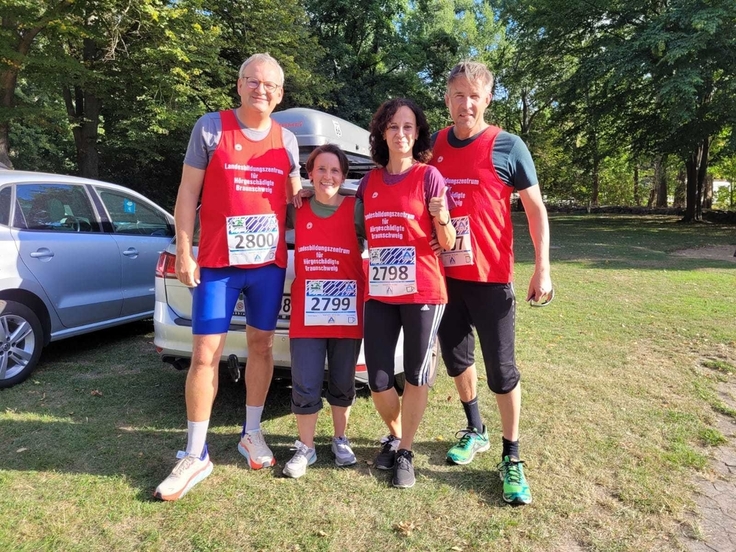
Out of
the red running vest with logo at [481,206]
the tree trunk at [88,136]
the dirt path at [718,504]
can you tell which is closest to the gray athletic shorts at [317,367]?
the red running vest with logo at [481,206]

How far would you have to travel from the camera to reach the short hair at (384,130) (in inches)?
107

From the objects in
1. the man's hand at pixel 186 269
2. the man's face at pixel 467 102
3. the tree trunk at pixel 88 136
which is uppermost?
the tree trunk at pixel 88 136

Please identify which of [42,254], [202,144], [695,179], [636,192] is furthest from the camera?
[636,192]

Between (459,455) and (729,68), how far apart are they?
1843 centimetres

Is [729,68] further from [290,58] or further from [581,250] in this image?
[290,58]

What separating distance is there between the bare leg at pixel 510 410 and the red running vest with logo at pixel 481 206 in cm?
63

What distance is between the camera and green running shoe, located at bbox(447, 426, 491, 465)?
10.0 feet

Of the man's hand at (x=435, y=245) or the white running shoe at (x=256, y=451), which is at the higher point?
the man's hand at (x=435, y=245)

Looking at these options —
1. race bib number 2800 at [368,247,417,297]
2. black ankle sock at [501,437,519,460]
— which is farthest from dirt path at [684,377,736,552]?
race bib number 2800 at [368,247,417,297]

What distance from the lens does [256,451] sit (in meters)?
3.01

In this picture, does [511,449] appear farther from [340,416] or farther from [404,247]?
[404,247]

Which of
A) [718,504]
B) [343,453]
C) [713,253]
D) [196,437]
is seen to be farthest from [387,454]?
[713,253]

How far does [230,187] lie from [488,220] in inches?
52.5

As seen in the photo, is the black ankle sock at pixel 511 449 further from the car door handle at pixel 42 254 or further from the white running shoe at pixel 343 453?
the car door handle at pixel 42 254
